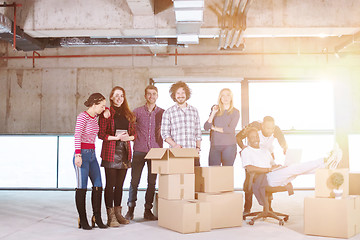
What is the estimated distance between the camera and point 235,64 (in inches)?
286

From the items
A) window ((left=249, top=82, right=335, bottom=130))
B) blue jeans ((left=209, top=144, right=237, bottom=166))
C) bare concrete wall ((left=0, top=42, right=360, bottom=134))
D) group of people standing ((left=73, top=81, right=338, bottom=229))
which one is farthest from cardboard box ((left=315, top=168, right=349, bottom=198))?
bare concrete wall ((left=0, top=42, right=360, bottom=134))

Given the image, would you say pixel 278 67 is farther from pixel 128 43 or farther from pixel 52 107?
pixel 52 107

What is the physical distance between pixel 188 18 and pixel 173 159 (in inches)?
77.3

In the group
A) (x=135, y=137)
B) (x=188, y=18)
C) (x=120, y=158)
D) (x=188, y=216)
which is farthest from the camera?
(x=188, y=18)

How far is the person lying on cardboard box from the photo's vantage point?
319 centimetres

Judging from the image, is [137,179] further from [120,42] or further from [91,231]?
[120,42]

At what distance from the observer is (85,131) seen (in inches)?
131

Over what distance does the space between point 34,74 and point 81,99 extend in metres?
1.11

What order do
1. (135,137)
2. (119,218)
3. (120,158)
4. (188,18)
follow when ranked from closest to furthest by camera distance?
(120,158) < (119,218) < (135,137) < (188,18)

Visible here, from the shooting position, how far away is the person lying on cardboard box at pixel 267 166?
3189mm

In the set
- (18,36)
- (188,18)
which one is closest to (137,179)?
(188,18)

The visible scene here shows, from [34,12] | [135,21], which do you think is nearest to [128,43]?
[135,21]

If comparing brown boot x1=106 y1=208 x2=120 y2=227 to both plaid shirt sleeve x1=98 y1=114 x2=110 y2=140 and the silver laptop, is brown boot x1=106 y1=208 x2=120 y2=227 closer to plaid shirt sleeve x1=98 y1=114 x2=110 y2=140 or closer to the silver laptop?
plaid shirt sleeve x1=98 y1=114 x2=110 y2=140

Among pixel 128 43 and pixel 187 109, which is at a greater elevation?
pixel 128 43
